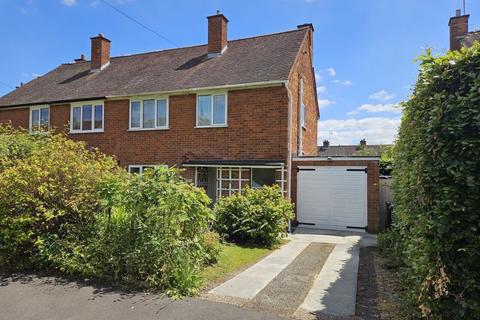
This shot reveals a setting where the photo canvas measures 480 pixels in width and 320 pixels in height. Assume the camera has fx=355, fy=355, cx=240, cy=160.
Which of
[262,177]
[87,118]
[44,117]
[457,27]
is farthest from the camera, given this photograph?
[457,27]

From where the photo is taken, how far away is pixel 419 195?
4.19 m

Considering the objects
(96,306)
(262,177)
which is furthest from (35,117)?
(96,306)

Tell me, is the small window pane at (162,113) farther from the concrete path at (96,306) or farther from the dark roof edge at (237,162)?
the concrete path at (96,306)

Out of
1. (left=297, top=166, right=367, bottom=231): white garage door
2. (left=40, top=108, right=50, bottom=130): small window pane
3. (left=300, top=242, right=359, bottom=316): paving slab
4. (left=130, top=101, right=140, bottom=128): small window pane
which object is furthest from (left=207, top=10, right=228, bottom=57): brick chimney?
(left=300, top=242, right=359, bottom=316): paving slab

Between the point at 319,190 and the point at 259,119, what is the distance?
3.39 metres

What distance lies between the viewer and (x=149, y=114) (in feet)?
50.2

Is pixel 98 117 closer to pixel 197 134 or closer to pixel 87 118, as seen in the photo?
pixel 87 118

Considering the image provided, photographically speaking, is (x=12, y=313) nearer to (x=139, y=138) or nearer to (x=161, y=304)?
(x=161, y=304)

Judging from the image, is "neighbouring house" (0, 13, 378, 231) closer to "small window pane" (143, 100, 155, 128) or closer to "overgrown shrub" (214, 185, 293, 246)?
"small window pane" (143, 100, 155, 128)

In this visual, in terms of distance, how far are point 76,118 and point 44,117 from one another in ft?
6.91

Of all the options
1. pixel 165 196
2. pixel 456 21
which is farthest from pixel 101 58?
pixel 456 21

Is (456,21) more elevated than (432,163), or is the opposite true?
(456,21)

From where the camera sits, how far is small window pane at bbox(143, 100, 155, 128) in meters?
15.2

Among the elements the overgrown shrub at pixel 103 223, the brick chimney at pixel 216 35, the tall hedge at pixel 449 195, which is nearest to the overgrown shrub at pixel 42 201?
the overgrown shrub at pixel 103 223
